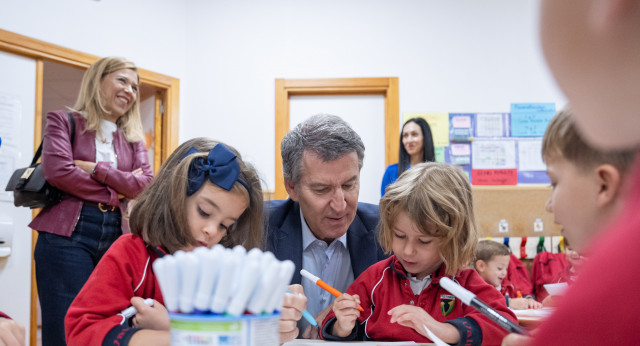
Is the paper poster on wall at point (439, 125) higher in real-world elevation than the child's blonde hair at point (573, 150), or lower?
higher

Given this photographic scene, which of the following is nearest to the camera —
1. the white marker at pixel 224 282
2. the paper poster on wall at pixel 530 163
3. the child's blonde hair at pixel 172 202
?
the white marker at pixel 224 282

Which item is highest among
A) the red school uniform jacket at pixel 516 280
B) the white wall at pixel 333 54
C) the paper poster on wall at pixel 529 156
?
the white wall at pixel 333 54

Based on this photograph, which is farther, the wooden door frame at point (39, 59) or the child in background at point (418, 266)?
the wooden door frame at point (39, 59)

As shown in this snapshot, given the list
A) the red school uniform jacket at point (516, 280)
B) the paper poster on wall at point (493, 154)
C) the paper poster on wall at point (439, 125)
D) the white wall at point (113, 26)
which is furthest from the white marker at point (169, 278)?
the paper poster on wall at point (493, 154)

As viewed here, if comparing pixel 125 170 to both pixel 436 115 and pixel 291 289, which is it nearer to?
pixel 291 289

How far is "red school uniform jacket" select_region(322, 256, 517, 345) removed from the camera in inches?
47.6

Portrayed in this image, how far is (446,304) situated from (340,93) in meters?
2.95

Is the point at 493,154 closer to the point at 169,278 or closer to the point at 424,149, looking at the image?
the point at 424,149

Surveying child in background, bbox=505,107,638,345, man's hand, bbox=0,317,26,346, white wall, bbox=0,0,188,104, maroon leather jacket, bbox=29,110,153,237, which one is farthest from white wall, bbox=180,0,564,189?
child in background, bbox=505,107,638,345

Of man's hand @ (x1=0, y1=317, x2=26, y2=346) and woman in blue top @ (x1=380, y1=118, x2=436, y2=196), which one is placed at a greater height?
woman in blue top @ (x1=380, y1=118, x2=436, y2=196)

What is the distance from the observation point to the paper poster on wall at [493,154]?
13.2ft

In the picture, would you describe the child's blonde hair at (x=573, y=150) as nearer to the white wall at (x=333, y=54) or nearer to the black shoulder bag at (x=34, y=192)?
the black shoulder bag at (x=34, y=192)

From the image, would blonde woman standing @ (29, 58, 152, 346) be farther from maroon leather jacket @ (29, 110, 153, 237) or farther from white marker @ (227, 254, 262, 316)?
white marker @ (227, 254, 262, 316)

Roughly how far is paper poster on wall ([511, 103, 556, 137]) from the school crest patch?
299cm
